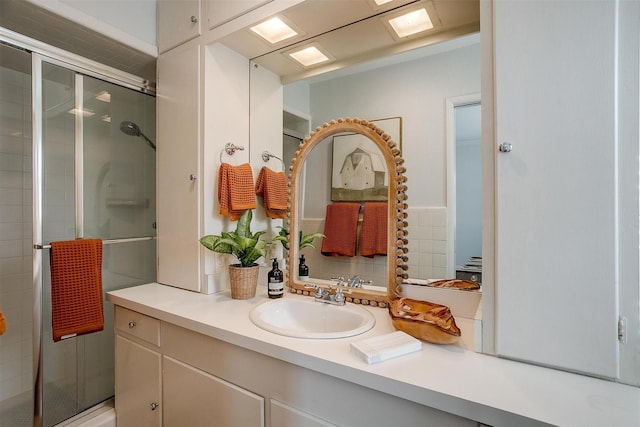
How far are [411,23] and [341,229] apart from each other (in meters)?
0.91

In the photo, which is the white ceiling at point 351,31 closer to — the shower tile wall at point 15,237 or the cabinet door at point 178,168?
the cabinet door at point 178,168

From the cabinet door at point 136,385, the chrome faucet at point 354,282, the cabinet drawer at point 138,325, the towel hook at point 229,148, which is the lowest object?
the cabinet door at point 136,385

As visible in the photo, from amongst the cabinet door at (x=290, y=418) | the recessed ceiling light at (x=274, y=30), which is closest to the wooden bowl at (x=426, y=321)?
the cabinet door at (x=290, y=418)

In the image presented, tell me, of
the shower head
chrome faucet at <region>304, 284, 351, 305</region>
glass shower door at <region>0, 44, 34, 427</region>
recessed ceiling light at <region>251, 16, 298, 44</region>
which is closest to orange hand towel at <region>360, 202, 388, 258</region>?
chrome faucet at <region>304, 284, 351, 305</region>

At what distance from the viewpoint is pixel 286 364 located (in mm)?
908

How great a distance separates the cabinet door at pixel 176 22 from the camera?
1533 mm

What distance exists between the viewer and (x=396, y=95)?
1.31 metres

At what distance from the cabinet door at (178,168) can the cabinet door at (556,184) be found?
1.29 m

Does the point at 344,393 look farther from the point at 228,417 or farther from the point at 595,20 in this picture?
the point at 595,20

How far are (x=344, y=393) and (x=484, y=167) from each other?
716mm

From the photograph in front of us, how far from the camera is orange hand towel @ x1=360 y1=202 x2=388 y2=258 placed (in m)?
1.26

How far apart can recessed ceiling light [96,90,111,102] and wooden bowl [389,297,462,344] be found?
1.76 metres

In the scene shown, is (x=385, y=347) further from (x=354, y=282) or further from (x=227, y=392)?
(x=227, y=392)

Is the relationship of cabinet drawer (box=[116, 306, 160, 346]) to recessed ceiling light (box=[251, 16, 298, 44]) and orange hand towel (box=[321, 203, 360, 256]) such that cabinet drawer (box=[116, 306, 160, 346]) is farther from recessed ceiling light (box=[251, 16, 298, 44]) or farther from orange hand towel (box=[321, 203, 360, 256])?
recessed ceiling light (box=[251, 16, 298, 44])
